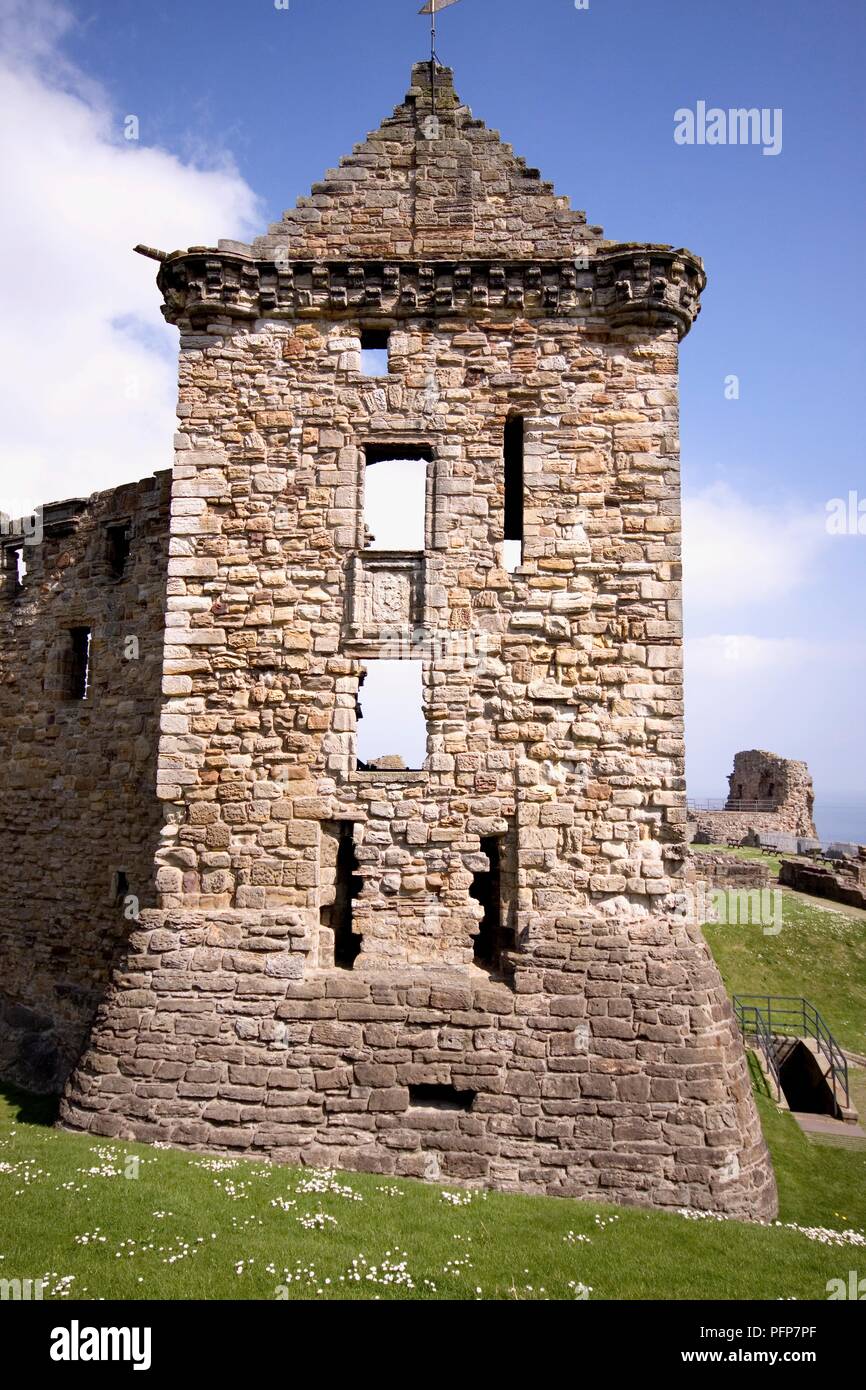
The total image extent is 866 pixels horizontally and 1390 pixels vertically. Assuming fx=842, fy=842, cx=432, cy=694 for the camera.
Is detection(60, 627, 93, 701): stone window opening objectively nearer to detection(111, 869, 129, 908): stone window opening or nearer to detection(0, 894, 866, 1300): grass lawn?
detection(111, 869, 129, 908): stone window opening

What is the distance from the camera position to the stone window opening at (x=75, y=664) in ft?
45.3

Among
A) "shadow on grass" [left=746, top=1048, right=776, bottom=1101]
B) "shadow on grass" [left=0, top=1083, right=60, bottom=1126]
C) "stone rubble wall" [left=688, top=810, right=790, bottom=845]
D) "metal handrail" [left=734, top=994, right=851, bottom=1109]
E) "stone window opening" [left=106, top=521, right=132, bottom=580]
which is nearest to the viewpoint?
"shadow on grass" [left=0, top=1083, right=60, bottom=1126]

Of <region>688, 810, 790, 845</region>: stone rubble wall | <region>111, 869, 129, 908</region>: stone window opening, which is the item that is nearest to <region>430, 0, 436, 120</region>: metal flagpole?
<region>111, 869, 129, 908</region>: stone window opening

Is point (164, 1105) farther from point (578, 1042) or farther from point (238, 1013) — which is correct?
point (578, 1042)

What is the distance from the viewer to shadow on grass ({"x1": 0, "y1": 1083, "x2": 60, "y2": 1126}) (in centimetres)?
1020

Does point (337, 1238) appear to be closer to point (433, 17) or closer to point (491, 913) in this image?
point (491, 913)

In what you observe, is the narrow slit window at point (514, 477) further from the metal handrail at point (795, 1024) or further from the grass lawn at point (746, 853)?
the grass lawn at point (746, 853)

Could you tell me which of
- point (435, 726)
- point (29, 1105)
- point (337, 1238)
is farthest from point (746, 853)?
point (337, 1238)

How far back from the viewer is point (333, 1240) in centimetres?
709

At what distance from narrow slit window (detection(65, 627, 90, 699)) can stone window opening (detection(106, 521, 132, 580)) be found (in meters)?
1.15

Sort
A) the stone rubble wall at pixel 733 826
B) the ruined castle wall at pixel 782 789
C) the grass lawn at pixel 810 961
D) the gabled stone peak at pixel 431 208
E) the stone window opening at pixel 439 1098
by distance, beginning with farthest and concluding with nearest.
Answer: the ruined castle wall at pixel 782 789, the stone rubble wall at pixel 733 826, the grass lawn at pixel 810 961, the gabled stone peak at pixel 431 208, the stone window opening at pixel 439 1098

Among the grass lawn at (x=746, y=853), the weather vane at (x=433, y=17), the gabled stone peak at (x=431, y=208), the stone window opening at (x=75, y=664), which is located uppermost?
the weather vane at (x=433, y=17)

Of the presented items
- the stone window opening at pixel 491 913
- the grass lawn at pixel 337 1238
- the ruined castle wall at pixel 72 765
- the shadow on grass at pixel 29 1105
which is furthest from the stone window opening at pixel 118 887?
the stone window opening at pixel 491 913

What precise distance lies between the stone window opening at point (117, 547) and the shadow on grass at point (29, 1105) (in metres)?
7.66
